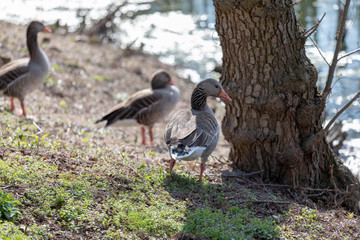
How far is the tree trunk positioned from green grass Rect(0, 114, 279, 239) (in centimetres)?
99

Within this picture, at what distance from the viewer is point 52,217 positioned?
16.4ft

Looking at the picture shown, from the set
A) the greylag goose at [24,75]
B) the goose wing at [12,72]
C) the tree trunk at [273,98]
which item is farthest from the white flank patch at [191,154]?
the goose wing at [12,72]

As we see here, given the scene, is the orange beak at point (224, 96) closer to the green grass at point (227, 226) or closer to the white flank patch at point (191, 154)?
the white flank patch at point (191, 154)

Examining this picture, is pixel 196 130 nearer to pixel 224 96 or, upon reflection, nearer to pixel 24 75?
pixel 224 96

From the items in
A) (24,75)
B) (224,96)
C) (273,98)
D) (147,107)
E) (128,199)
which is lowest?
(128,199)

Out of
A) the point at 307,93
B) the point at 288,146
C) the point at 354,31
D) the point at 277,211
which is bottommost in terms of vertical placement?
the point at 277,211

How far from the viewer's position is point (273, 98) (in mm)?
6840

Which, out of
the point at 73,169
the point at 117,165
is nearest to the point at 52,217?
the point at 73,169

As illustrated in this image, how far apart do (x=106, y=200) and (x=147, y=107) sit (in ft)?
16.5

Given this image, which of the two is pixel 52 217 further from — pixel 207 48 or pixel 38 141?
pixel 207 48

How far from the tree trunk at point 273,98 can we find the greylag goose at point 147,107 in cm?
312

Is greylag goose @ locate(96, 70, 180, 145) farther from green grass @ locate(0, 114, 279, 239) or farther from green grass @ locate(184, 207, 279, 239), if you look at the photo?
green grass @ locate(184, 207, 279, 239)

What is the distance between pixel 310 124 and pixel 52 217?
410 centimetres

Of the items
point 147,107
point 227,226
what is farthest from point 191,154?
point 147,107
